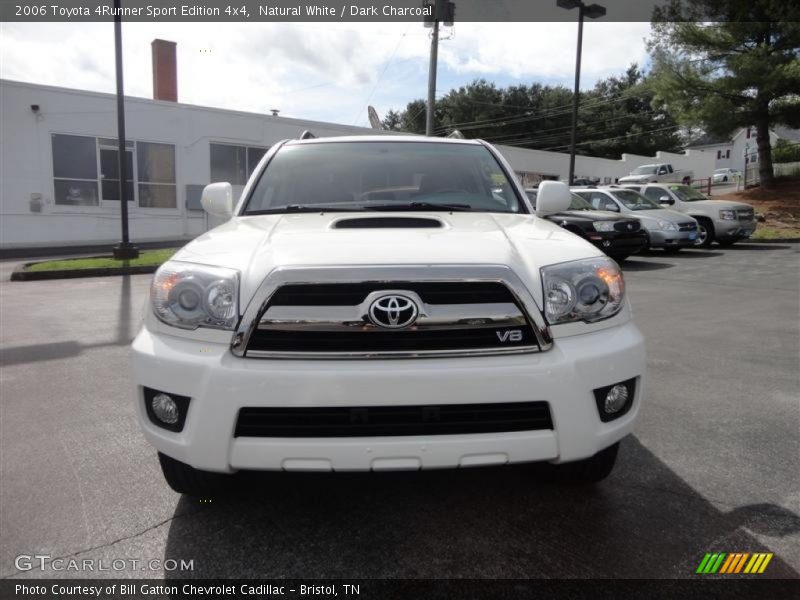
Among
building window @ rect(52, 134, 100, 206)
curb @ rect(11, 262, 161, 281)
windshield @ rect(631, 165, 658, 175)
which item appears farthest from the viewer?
windshield @ rect(631, 165, 658, 175)

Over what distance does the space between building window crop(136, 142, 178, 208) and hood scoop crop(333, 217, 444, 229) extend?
18817mm

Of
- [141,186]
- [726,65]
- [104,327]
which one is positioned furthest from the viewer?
[726,65]

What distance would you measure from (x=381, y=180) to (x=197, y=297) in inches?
63.5

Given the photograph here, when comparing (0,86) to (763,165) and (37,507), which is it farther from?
(763,165)

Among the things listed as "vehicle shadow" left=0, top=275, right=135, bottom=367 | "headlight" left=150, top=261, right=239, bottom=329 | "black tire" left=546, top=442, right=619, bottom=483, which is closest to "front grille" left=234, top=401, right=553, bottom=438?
"headlight" left=150, top=261, right=239, bottom=329

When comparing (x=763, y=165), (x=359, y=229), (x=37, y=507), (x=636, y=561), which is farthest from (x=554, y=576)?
(x=763, y=165)

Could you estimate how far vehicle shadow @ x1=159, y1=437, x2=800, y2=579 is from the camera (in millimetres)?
2305

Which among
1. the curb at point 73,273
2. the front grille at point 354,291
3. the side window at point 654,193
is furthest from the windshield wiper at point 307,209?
the side window at point 654,193

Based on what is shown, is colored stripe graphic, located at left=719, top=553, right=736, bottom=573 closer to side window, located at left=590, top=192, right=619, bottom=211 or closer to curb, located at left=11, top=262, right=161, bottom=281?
curb, located at left=11, top=262, right=161, bottom=281

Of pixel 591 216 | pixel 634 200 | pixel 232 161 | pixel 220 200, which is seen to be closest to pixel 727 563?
pixel 220 200

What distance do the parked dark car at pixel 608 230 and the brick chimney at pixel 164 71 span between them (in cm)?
1711

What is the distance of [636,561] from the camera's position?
2.34 meters

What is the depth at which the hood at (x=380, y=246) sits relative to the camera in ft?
7.61

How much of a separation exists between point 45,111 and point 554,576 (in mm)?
19841
